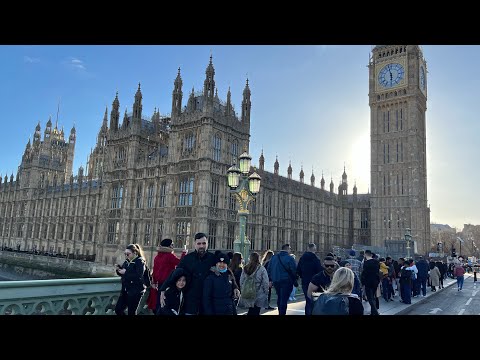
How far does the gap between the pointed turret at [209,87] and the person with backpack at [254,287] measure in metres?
26.5

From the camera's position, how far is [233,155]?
1387 inches

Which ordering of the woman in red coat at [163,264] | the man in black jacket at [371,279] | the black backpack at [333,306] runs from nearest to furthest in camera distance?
the black backpack at [333,306]
the woman in red coat at [163,264]
the man in black jacket at [371,279]

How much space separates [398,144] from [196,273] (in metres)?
66.3

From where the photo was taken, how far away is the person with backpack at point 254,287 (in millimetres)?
8180

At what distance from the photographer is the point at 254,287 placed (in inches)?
322

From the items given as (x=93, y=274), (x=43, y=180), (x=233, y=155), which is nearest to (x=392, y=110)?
(x=233, y=155)

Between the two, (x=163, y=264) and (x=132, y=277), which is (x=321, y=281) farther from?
(x=132, y=277)

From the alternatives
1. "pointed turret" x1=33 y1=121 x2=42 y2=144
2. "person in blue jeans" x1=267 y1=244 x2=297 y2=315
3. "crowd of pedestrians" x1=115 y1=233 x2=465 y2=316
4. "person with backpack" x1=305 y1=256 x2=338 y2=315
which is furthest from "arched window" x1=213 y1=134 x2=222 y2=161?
"pointed turret" x1=33 y1=121 x2=42 y2=144

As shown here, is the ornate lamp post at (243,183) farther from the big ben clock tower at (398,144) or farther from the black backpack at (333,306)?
the big ben clock tower at (398,144)

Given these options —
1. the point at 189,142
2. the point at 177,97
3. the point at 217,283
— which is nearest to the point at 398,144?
the point at 177,97

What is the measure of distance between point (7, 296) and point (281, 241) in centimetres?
4128

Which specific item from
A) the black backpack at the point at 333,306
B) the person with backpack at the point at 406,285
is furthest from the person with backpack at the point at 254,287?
the person with backpack at the point at 406,285

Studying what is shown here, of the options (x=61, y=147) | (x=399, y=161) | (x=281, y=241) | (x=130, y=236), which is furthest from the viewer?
(x=61, y=147)
